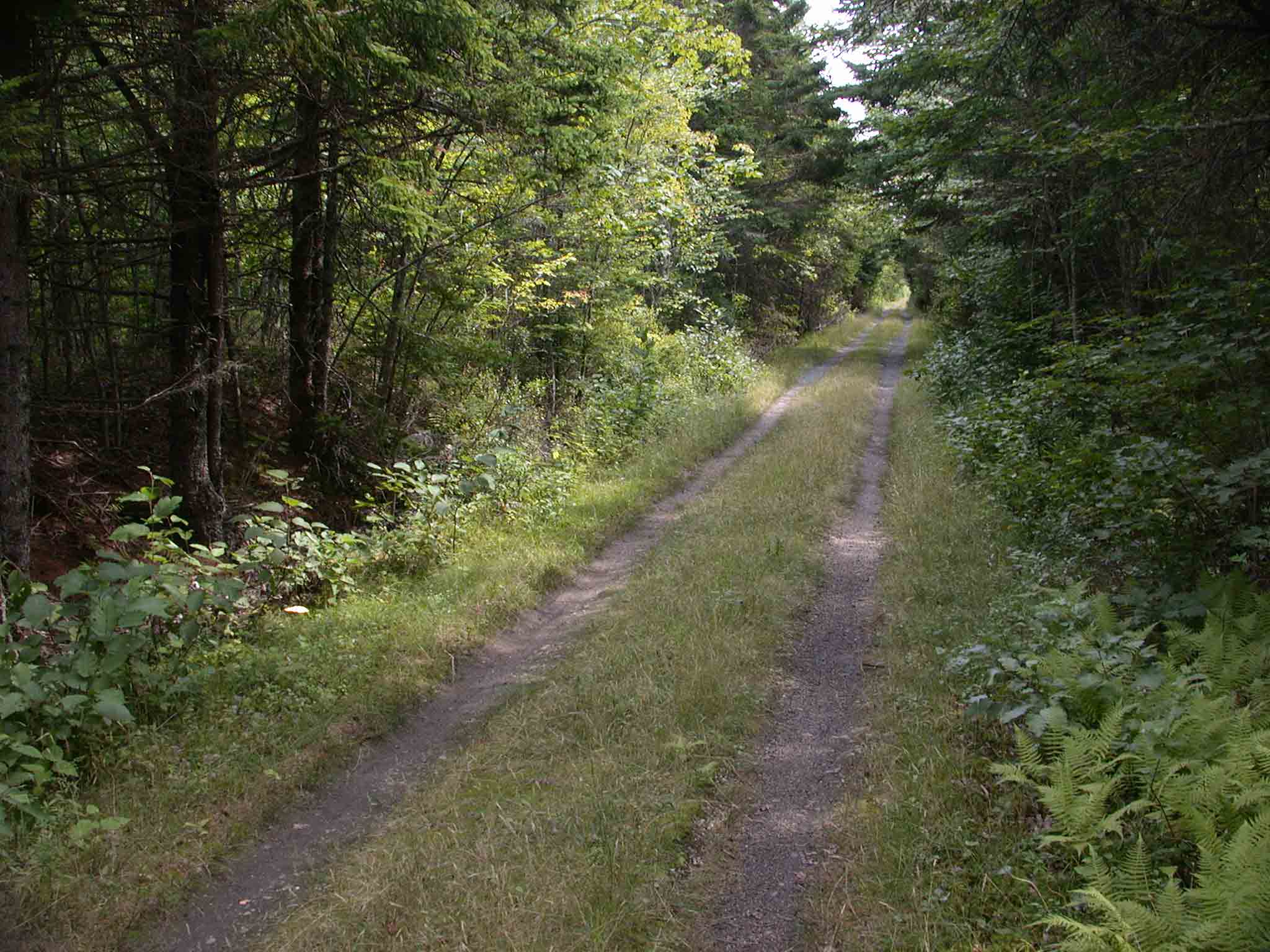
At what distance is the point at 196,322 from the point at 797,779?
264 inches

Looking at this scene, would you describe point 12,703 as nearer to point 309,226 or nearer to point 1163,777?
point 1163,777

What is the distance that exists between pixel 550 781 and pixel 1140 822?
2961 mm

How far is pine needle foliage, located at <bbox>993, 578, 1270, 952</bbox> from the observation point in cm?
262

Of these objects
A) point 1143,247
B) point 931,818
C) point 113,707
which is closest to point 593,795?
point 931,818

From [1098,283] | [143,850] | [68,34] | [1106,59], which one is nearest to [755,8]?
[1098,283]

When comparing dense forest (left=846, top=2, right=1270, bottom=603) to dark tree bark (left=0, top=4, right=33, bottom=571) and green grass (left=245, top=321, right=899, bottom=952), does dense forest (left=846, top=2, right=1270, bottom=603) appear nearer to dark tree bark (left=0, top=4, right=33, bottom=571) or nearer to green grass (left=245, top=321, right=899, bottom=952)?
green grass (left=245, top=321, right=899, bottom=952)

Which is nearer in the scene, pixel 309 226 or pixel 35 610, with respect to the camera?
pixel 35 610

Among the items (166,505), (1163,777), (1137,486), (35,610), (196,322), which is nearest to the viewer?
(1163,777)

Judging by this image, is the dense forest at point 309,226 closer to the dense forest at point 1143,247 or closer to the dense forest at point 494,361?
the dense forest at point 494,361

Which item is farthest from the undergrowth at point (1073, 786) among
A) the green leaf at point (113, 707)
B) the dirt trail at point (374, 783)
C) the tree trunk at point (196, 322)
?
the tree trunk at point (196, 322)

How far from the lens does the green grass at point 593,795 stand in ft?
11.5

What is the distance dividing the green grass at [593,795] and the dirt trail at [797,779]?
0.60 feet

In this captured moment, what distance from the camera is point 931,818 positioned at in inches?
153

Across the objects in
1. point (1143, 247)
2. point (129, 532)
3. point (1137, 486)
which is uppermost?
point (1143, 247)
